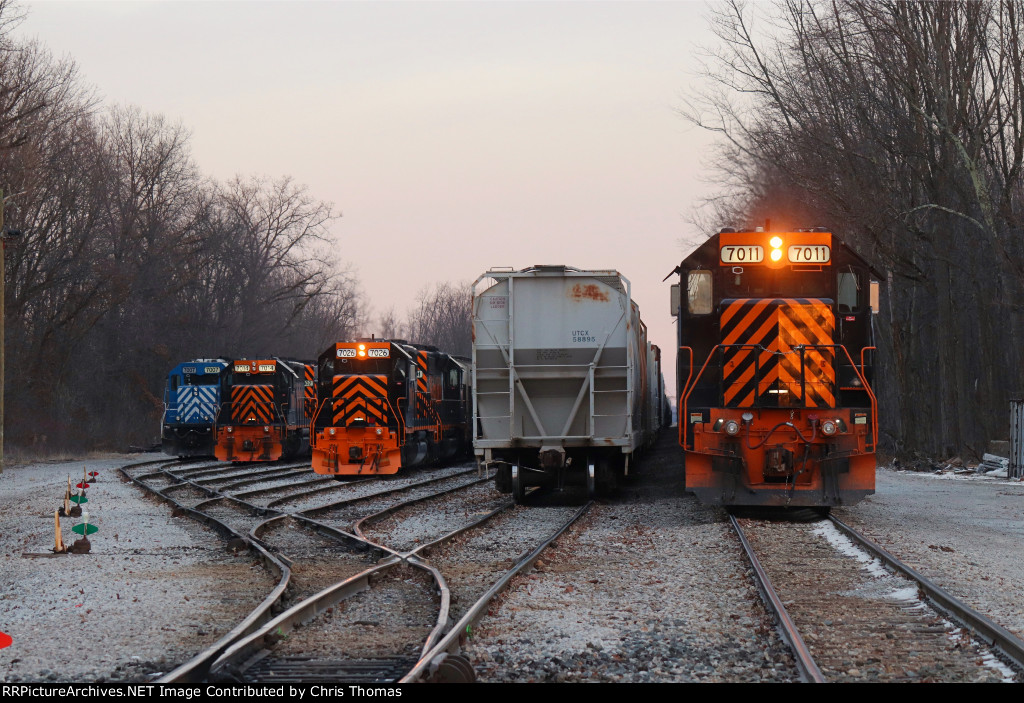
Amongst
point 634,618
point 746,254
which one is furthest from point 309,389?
point 634,618

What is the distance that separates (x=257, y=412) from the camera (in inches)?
1230

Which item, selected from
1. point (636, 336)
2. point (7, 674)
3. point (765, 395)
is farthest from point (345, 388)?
point (7, 674)

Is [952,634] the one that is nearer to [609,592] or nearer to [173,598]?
[609,592]

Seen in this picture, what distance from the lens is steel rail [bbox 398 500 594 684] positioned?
6.03 meters

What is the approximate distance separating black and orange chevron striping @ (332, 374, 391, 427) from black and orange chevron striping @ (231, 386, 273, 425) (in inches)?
270

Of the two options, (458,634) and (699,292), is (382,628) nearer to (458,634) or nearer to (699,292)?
(458,634)

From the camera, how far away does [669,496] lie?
1966 cm

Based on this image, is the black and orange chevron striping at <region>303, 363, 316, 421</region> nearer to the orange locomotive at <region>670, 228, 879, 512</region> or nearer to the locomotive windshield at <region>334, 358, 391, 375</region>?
the locomotive windshield at <region>334, 358, 391, 375</region>

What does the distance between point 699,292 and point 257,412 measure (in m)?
19.0

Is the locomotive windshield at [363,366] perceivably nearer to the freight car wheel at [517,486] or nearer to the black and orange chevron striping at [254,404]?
the black and orange chevron striping at [254,404]

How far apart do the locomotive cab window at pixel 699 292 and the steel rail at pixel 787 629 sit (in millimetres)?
4878

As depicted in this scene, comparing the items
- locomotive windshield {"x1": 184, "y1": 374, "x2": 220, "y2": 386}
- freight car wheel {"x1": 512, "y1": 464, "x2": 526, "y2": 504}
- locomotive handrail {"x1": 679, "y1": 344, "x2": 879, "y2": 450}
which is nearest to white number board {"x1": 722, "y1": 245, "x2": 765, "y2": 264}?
locomotive handrail {"x1": 679, "y1": 344, "x2": 879, "y2": 450}

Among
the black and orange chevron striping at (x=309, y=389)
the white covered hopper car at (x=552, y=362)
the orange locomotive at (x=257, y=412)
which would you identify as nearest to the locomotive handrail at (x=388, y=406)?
the black and orange chevron striping at (x=309, y=389)

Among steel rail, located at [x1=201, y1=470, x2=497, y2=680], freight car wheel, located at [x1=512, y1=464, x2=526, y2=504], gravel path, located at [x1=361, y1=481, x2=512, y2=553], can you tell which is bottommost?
gravel path, located at [x1=361, y1=481, x2=512, y2=553]
